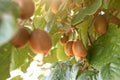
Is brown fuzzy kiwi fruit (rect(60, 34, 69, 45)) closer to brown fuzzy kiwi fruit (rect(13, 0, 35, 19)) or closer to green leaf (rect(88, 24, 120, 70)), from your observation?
green leaf (rect(88, 24, 120, 70))

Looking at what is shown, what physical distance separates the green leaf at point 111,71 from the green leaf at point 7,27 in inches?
17.7

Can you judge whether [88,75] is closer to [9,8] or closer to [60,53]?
[60,53]

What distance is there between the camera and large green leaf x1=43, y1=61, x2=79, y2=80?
78 centimetres

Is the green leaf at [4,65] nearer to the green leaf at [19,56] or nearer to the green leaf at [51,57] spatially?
the green leaf at [19,56]

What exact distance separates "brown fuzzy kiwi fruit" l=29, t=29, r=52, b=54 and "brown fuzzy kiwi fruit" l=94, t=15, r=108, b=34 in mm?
292

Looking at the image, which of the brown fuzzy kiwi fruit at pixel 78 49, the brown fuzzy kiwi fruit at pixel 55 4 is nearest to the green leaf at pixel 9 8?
the brown fuzzy kiwi fruit at pixel 55 4

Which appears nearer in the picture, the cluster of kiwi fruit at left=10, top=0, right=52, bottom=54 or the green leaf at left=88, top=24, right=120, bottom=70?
the cluster of kiwi fruit at left=10, top=0, right=52, bottom=54

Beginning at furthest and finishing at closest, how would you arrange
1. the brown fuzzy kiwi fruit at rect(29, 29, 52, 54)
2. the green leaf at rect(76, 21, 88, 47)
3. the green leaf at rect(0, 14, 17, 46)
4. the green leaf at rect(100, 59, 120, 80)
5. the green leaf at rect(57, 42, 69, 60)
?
the green leaf at rect(57, 42, 69, 60), the green leaf at rect(76, 21, 88, 47), the green leaf at rect(100, 59, 120, 80), the brown fuzzy kiwi fruit at rect(29, 29, 52, 54), the green leaf at rect(0, 14, 17, 46)

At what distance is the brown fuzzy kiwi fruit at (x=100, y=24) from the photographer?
0.66 m

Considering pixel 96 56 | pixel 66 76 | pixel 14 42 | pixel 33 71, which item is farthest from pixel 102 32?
pixel 33 71

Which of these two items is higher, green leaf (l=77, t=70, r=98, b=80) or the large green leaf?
the large green leaf

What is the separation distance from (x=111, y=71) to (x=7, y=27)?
1.56 ft

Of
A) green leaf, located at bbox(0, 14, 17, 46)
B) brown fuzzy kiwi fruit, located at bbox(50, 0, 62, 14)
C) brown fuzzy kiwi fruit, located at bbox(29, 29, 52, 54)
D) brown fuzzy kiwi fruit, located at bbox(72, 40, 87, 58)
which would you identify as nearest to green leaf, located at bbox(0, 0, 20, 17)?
green leaf, located at bbox(0, 14, 17, 46)

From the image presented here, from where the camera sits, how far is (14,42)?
13.9 inches
